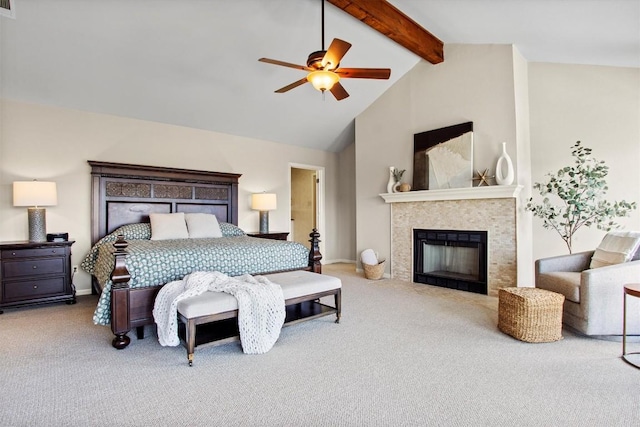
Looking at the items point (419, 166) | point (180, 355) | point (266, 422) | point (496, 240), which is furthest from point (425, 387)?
point (419, 166)

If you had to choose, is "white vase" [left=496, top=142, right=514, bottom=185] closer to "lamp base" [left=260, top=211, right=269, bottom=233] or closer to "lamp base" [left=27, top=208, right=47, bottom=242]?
"lamp base" [left=260, top=211, right=269, bottom=233]

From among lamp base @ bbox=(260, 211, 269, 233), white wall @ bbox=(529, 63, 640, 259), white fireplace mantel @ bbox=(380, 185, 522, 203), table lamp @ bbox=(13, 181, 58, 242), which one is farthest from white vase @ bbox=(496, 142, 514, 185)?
table lamp @ bbox=(13, 181, 58, 242)

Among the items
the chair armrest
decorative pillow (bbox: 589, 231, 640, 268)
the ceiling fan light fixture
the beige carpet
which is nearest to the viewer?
the beige carpet

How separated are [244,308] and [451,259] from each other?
3.64 metres

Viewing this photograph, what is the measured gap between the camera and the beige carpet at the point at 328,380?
174 cm

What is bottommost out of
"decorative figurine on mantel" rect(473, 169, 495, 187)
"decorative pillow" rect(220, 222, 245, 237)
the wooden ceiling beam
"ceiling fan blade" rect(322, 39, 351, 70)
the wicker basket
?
the wicker basket

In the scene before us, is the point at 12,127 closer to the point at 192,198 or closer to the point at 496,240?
the point at 192,198

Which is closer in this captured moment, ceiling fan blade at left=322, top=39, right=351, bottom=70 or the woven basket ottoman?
the woven basket ottoman

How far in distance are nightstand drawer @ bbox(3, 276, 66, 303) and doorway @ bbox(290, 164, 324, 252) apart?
4.63 metres

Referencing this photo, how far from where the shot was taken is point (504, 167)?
4.24 m

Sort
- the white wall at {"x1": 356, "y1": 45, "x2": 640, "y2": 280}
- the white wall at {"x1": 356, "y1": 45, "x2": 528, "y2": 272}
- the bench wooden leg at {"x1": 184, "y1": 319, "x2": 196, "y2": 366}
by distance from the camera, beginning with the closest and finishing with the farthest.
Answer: the bench wooden leg at {"x1": 184, "y1": 319, "x2": 196, "y2": 366} < the white wall at {"x1": 356, "y1": 45, "x2": 640, "y2": 280} < the white wall at {"x1": 356, "y1": 45, "x2": 528, "y2": 272}

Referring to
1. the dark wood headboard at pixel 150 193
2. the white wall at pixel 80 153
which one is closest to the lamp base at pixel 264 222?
the white wall at pixel 80 153

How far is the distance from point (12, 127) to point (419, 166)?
5.45 m

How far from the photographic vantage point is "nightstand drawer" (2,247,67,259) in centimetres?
360
